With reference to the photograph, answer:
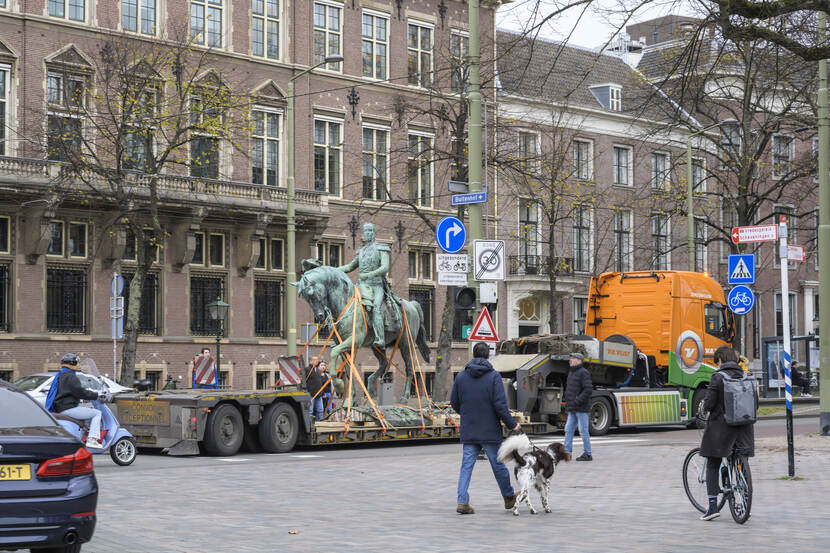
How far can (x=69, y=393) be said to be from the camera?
62.5 ft

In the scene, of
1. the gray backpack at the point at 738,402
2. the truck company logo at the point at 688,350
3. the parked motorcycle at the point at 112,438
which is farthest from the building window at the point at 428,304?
the gray backpack at the point at 738,402

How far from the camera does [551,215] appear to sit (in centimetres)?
4197

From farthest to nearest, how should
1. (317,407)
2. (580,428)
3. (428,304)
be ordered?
(428,304), (317,407), (580,428)

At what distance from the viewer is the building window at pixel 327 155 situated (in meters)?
44.3

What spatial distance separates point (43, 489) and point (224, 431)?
1282 cm

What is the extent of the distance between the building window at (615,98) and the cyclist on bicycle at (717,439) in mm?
43584

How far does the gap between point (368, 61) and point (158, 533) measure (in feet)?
118

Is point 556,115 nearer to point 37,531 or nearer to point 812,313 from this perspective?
point 812,313

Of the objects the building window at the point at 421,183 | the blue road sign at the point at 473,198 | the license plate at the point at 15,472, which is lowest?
the license plate at the point at 15,472

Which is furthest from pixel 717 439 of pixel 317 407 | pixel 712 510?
pixel 317 407

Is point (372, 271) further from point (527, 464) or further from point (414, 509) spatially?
point (527, 464)

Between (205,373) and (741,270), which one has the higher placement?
(741,270)

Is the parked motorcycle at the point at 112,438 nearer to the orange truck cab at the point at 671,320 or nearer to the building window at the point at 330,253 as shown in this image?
the orange truck cab at the point at 671,320

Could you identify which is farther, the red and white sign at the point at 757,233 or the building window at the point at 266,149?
the building window at the point at 266,149
